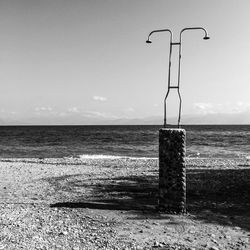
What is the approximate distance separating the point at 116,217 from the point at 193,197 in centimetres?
409

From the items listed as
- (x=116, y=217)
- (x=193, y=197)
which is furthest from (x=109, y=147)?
(x=116, y=217)

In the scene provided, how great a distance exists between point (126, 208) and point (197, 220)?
2.20m

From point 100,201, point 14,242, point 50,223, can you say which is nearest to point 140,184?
point 100,201

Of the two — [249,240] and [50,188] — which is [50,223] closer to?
[249,240]

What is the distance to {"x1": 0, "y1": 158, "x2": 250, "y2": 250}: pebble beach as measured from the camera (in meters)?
7.19

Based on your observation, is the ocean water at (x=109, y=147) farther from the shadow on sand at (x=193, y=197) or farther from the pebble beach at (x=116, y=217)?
the pebble beach at (x=116, y=217)

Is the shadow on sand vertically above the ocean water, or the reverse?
the shadow on sand

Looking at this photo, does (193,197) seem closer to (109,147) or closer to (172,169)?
(172,169)

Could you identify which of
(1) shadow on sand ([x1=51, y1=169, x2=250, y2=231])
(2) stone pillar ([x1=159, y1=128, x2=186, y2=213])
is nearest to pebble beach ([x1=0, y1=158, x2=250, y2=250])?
(1) shadow on sand ([x1=51, y1=169, x2=250, y2=231])

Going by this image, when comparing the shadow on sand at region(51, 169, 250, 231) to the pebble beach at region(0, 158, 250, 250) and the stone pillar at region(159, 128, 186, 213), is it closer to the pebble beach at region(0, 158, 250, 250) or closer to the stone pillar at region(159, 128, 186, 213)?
the pebble beach at region(0, 158, 250, 250)

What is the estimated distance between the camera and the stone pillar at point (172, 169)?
9016 millimetres

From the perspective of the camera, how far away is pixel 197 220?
8.73 meters

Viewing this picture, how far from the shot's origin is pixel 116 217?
29.4ft

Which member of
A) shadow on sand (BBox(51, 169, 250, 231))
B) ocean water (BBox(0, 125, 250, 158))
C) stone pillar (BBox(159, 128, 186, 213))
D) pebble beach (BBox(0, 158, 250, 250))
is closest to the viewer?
pebble beach (BBox(0, 158, 250, 250))
